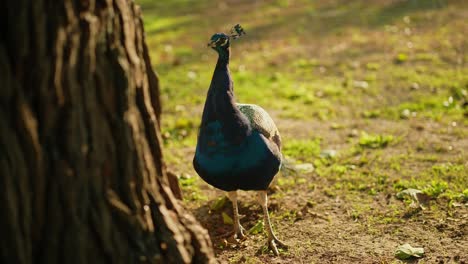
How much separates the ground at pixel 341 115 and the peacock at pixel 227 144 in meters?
0.61

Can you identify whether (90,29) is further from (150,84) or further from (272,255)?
(272,255)

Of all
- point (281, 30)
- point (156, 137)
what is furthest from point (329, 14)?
point (156, 137)

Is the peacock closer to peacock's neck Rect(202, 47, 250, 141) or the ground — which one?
peacock's neck Rect(202, 47, 250, 141)

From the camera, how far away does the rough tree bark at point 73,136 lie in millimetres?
2699

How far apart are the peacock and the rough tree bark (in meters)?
1.09

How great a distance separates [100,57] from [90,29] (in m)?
0.13

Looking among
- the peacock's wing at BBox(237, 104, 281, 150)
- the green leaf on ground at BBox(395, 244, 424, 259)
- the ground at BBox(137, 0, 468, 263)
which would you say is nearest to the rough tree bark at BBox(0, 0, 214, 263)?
the peacock's wing at BBox(237, 104, 281, 150)

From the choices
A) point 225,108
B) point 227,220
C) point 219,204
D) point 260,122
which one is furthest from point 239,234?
point 225,108

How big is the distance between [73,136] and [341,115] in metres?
5.17

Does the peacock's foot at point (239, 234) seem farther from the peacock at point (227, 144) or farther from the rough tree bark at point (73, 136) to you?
the rough tree bark at point (73, 136)

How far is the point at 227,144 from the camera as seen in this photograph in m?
4.14

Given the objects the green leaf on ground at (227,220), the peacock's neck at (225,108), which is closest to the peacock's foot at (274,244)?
the green leaf on ground at (227,220)

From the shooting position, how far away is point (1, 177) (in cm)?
272

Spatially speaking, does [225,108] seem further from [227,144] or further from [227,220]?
[227,220]
